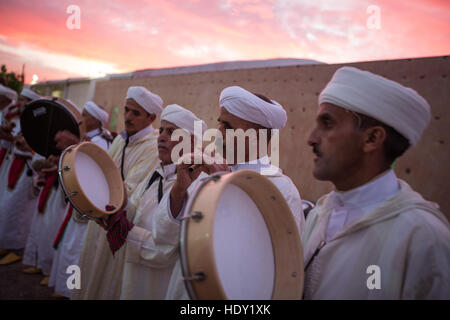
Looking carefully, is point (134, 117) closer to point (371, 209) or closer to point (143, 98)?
point (143, 98)

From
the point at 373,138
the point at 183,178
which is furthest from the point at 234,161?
the point at 373,138

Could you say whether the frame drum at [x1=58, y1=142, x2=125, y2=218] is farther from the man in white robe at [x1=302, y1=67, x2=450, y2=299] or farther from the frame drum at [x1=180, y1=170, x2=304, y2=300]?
the man in white robe at [x1=302, y1=67, x2=450, y2=299]

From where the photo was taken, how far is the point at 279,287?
1299mm

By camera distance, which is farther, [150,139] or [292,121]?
[292,121]

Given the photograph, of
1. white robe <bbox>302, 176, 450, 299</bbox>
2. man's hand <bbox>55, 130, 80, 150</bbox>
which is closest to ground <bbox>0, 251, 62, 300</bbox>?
man's hand <bbox>55, 130, 80, 150</bbox>

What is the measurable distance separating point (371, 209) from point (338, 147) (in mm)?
291

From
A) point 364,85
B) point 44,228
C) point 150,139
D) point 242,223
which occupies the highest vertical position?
point 364,85

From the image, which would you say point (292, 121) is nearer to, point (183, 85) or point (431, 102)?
point (431, 102)

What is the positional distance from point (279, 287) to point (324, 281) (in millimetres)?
187

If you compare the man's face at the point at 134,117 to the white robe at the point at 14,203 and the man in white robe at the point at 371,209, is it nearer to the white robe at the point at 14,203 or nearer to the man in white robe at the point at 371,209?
the man in white robe at the point at 371,209

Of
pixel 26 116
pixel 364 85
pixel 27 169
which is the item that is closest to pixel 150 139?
pixel 26 116

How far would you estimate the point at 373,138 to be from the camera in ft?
4.31

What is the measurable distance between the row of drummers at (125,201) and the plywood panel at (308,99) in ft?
9.05

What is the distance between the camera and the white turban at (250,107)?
2.11m
